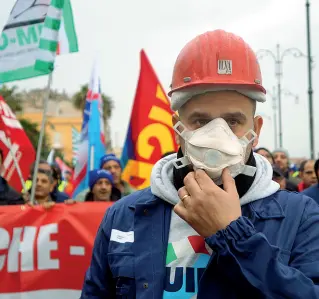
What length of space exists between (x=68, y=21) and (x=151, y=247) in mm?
4739

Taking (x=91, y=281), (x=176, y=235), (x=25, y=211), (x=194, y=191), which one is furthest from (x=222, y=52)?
(x=25, y=211)

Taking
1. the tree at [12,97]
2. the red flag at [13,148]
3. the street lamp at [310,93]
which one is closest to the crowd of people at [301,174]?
the red flag at [13,148]

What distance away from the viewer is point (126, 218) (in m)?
1.87

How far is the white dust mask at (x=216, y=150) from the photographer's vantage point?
5.17ft

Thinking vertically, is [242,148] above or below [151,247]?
above

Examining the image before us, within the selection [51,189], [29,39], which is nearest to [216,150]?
[29,39]

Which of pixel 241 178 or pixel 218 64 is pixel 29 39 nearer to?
pixel 218 64

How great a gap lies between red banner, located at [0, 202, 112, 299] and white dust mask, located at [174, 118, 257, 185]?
117 inches

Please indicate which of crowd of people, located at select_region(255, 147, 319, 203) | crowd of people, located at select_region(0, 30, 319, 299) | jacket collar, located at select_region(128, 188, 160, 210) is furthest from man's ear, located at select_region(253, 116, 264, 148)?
crowd of people, located at select_region(255, 147, 319, 203)

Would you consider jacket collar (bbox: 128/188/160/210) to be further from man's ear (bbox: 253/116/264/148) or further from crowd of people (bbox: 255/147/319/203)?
crowd of people (bbox: 255/147/319/203)

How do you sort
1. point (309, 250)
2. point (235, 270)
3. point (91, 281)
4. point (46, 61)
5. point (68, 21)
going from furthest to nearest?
point (68, 21)
point (46, 61)
point (91, 281)
point (309, 250)
point (235, 270)

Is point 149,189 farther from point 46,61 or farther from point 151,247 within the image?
point 46,61

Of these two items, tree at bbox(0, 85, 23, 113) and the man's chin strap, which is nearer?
the man's chin strap

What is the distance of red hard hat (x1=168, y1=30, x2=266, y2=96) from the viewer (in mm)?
1688
